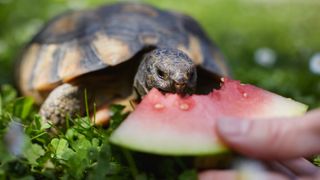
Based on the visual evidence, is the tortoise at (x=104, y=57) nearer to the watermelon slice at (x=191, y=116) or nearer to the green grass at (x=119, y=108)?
the green grass at (x=119, y=108)

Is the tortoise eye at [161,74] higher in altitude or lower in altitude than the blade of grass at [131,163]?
higher

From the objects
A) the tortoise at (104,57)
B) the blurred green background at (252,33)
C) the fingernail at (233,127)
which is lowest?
the blurred green background at (252,33)

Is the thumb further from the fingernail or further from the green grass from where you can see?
the green grass

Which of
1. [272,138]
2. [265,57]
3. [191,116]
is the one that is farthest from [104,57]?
[265,57]

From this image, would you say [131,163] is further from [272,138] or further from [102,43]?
[102,43]

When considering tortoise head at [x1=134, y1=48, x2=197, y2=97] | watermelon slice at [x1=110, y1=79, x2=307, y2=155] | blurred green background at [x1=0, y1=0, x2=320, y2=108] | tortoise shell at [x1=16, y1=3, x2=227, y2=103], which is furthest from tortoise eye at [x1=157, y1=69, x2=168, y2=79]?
blurred green background at [x1=0, y1=0, x2=320, y2=108]

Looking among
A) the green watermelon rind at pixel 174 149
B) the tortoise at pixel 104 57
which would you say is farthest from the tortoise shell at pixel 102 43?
the green watermelon rind at pixel 174 149

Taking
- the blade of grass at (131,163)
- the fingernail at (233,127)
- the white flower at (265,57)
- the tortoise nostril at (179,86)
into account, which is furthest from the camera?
the white flower at (265,57)
